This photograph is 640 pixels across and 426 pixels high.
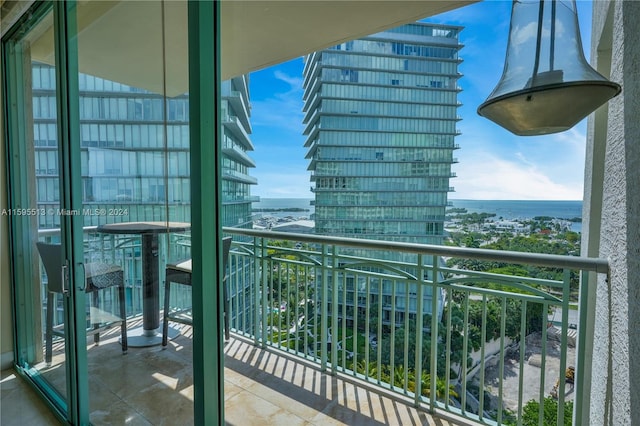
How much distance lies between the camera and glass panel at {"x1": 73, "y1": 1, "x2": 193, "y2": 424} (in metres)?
1.21

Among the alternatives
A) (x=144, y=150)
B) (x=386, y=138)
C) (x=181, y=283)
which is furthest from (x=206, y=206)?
(x=386, y=138)

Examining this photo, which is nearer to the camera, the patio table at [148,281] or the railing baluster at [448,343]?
the patio table at [148,281]

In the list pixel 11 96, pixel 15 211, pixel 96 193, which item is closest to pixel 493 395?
pixel 96 193

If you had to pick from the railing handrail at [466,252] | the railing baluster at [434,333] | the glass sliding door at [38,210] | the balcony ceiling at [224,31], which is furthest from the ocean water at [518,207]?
the glass sliding door at [38,210]

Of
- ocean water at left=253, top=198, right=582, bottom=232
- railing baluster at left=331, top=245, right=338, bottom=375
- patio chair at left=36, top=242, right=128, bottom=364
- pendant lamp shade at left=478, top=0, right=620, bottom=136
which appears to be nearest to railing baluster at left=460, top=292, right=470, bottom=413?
ocean water at left=253, top=198, right=582, bottom=232

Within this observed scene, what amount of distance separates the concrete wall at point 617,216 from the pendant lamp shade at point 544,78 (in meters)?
0.11

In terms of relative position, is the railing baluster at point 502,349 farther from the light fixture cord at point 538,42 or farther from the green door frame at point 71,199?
the green door frame at point 71,199

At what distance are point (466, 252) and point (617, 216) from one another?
848 millimetres

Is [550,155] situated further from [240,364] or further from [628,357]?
[240,364]

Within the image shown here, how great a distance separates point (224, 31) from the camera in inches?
46.8

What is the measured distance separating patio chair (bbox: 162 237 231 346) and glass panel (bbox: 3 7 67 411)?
837 millimetres

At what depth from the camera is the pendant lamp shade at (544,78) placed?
0.80 metres

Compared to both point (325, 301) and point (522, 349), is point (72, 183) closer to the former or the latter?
point (325, 301)

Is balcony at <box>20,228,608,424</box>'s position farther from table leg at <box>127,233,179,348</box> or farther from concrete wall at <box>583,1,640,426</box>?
concrete wall at <box>583,1,640,426</box>
